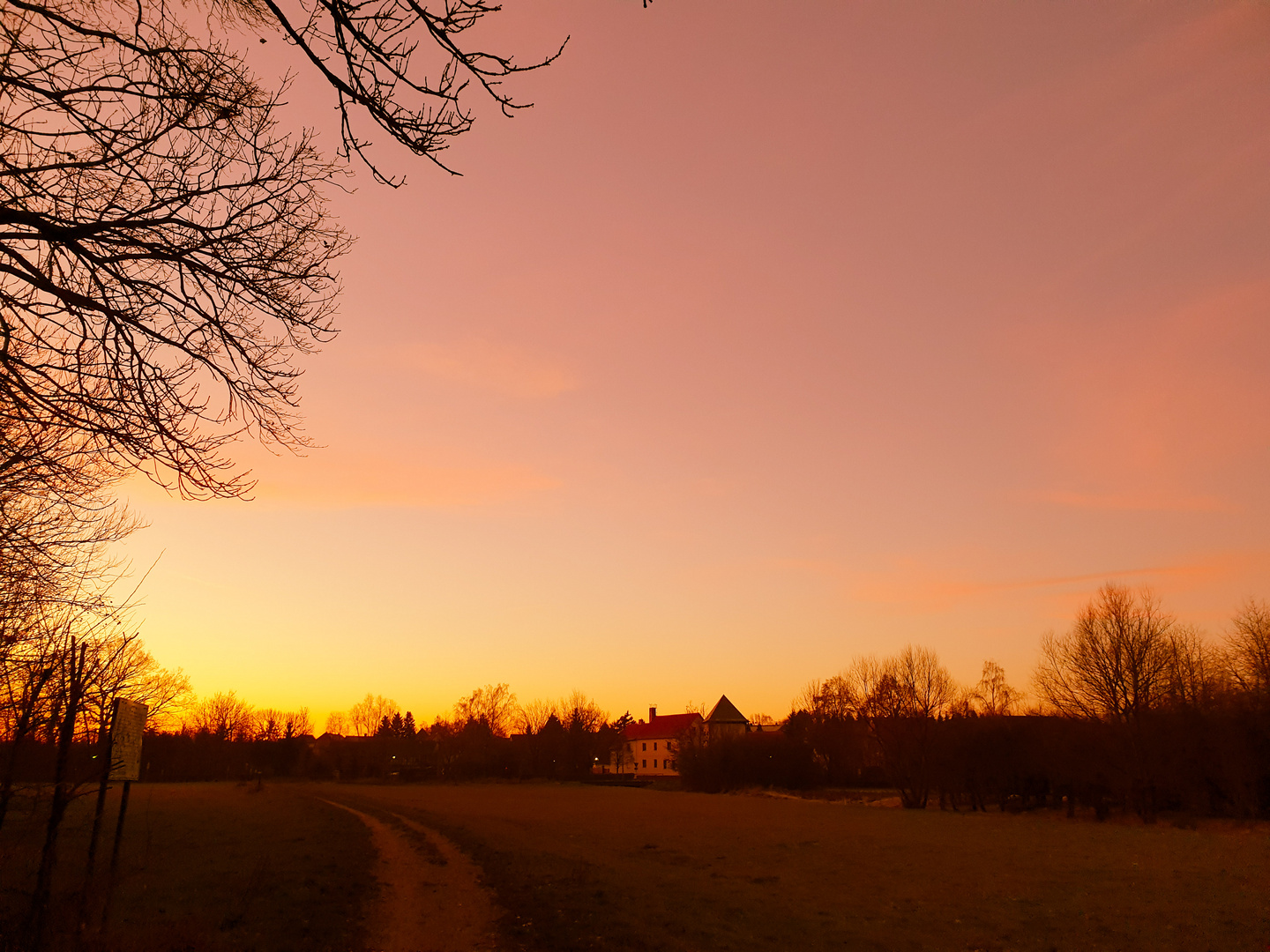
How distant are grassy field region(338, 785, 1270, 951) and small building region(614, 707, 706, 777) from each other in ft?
284

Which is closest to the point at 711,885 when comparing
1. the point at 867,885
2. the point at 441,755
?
the point at 867,885

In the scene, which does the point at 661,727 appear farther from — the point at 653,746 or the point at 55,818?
the point at 55,818

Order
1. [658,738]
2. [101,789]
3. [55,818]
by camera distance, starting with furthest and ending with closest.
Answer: [658,738] < [101,789] < [55,818]

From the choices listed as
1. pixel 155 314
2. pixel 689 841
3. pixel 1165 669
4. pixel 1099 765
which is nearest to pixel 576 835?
pixel 689 841

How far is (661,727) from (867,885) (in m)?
107

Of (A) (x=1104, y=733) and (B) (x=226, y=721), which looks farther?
(B) (x=226, y=721)

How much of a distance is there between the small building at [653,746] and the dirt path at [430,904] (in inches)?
3817

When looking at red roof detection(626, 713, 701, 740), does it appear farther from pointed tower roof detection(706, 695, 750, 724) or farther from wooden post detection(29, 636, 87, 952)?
wooden post detection(29, 636, 87, 952)

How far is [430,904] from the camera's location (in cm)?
1270

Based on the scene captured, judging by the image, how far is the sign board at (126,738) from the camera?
7477 mm

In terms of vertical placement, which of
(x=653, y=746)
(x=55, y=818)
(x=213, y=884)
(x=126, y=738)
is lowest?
(x=653, y=746)

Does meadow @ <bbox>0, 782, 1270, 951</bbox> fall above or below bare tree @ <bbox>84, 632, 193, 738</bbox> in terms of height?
below

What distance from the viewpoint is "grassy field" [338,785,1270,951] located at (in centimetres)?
1170

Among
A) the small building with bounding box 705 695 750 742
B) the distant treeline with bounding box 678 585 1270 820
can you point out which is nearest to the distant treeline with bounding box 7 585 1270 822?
the distant treeline with bounding box 678 585 1270 820
